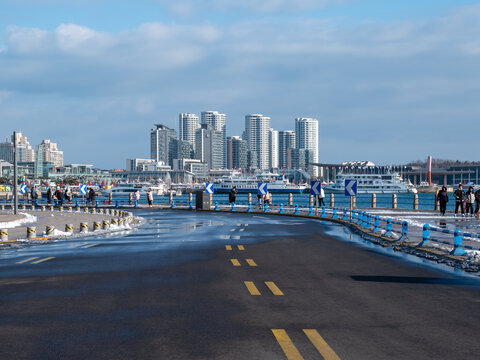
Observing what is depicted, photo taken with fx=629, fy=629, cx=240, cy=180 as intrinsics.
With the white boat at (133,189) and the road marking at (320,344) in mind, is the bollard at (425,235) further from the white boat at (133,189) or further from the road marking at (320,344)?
the white boat at (133,189)

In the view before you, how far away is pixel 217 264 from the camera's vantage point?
15977mm

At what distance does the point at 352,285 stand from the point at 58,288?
18.6 ft

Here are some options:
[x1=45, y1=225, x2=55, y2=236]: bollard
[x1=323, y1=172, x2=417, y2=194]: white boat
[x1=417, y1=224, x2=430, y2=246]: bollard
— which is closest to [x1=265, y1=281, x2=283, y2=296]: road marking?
[x1=417, y1=224, x2=430, y2=246]: bollard

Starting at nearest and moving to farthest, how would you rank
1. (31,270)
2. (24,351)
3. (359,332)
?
(24,351) < (359,332) < (31,270)

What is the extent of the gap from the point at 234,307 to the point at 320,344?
2604 mm

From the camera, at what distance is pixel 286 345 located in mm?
7371

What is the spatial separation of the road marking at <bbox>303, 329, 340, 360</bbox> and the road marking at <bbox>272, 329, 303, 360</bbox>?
270mm

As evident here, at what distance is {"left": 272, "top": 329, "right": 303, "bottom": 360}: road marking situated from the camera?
689cm

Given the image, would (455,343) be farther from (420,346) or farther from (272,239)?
(272,239)

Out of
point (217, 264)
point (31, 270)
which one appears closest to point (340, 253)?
point (217, 264)

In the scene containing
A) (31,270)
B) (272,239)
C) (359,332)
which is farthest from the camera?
(272,239)

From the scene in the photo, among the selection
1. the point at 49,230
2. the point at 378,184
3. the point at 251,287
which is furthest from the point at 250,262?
the point at 378,184

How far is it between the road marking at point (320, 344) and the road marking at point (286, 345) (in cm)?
27

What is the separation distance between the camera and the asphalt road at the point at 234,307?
7.26 m
